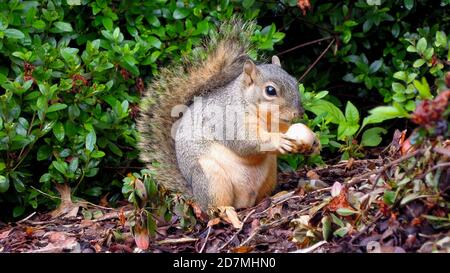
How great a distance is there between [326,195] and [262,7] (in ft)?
5.13

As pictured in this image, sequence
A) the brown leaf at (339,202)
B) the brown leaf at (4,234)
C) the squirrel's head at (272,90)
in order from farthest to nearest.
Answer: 1. the brown leaf at (4,234)
2. the squirrel's head at (272,90)
3. the brown leaf at (339,202)

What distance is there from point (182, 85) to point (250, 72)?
42 cm

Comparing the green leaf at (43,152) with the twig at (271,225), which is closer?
the twig at (271,225)

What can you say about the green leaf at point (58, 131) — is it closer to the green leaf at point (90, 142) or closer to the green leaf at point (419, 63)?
the green leaf at point (90, 142)

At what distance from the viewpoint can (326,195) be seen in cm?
379

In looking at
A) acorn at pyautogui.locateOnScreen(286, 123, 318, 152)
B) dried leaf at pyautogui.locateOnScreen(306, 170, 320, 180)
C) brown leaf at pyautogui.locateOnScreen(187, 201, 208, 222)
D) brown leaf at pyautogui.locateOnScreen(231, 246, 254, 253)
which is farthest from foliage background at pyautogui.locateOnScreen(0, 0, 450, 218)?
brown leaf at pyautogui.locateOnScreen(231, 246, 254, 253)

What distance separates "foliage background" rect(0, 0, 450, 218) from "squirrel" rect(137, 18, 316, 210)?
9.9 inches

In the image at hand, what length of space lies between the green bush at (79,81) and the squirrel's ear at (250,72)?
58 centimetres

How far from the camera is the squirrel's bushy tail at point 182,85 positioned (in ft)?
13.5

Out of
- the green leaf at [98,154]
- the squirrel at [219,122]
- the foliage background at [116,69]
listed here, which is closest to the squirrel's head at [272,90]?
the squirrel at [219,122]

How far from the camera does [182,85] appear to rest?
13.5ft

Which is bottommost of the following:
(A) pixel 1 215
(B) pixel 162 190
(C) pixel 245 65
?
(A) pixel 1 215
